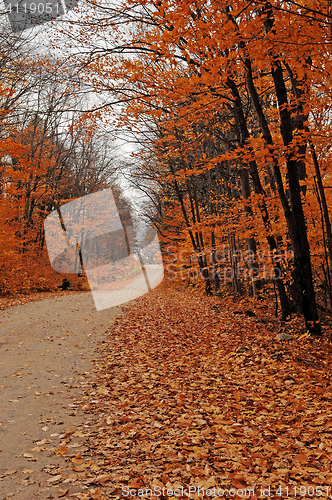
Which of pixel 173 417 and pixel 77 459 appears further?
pixel 173 417

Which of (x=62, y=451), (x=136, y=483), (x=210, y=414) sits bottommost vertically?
(x=210, y=414)

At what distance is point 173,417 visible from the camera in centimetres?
473

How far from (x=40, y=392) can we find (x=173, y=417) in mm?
2463

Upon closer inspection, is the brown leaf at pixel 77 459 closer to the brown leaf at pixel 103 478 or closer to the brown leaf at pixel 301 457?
the brown leaf at pixel 103 478

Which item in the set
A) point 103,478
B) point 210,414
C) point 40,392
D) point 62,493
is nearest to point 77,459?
point 103,478

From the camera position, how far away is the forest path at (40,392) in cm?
344

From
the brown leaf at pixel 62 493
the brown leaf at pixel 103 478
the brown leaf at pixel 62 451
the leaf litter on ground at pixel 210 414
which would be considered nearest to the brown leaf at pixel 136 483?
the leaf litter on ground at pixel 210 414

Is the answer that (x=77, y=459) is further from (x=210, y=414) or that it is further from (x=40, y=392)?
(x=40, y=392)

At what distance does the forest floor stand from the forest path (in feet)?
0.07

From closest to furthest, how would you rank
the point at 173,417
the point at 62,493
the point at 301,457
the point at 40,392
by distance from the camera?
1. the point at 62,493
2. the point at 301,457
3. the point at 173,417
4. the point at 40,392

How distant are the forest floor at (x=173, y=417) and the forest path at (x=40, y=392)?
0.02 meters

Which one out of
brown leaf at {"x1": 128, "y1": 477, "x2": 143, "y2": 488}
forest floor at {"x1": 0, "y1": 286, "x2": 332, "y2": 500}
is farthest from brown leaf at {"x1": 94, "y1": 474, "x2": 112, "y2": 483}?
brown leaf at {"x1": 128, "y1": 477, "x2": 143, "y2": 488}

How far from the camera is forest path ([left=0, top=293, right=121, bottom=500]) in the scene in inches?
135

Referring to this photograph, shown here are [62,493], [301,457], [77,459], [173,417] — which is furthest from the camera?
[173,417]
